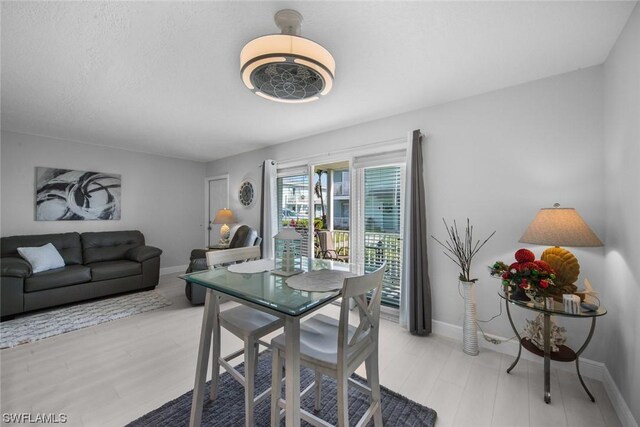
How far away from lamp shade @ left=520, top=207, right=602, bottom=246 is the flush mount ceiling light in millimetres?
1790

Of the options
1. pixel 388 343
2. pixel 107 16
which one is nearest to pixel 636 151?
pixel 388 343

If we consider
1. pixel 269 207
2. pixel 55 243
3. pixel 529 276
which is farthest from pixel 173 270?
pixel 529 276

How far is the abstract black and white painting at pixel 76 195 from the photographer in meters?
3.89

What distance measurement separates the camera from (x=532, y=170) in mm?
2205

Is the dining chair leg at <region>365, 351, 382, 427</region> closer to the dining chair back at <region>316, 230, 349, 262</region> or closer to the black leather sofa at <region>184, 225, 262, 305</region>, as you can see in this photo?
the black leather sofa at <region>184, 225, 262, 305</region>

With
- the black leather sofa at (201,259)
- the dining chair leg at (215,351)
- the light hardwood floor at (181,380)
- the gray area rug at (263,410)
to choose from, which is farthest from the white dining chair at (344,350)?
the black leather sofa at (201,259)

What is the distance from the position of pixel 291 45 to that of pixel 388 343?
260cm

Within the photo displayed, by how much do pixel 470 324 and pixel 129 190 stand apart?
224 inches

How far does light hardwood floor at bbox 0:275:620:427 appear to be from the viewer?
1.62 m

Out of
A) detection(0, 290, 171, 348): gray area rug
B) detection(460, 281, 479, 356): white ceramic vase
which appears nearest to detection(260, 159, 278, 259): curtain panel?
detection(0, 290, 171, 348): gray area rug

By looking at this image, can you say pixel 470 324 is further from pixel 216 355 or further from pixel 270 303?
pixel 216 355

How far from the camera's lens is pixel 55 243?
3.75 meters

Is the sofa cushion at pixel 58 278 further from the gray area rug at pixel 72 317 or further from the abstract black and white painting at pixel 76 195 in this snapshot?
the abstract black and white painting at pixel 76 195

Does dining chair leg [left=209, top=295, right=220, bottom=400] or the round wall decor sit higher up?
the round wall decor
